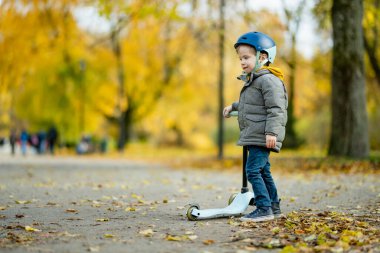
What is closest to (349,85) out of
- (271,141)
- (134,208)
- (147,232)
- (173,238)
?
(134,208)

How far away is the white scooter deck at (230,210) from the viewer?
6609 millimetres

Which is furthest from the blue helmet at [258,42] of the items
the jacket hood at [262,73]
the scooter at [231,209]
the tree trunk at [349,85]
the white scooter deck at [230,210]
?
the tree trunk at [349,85]

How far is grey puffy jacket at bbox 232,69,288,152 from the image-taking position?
20.9 ft

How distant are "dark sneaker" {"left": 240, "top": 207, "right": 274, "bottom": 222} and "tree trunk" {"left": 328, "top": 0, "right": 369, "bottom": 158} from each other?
35.5ft

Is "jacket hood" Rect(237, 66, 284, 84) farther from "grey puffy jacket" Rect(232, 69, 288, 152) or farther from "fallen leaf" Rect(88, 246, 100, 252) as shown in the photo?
"fallen leaf" Rect(88, 246, 100, 252)

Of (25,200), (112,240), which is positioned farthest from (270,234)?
(25,200)

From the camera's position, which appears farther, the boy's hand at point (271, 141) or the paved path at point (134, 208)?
the boy's hand at point (271, 141)

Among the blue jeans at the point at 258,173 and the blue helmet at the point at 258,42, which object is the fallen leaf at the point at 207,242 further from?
the blue helmet at the point at 258,42

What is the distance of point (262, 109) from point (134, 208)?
233 centimetres

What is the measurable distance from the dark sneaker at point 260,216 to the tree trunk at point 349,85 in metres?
10.8

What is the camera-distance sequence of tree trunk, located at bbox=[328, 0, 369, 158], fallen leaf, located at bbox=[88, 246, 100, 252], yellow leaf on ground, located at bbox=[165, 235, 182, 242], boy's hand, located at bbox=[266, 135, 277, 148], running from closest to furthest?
1. fallen leaf, located at bbox=[88, 246, 100, 252]
2. yellow leaf on ground, located at bbox=[165, 235, 182, 242]
3. boy's hand, located at bbox=[266, 135, 277, 148]
4. tree trunk, located at bbox=[328, 0, 369, 158]

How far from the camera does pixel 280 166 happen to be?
1784 cm

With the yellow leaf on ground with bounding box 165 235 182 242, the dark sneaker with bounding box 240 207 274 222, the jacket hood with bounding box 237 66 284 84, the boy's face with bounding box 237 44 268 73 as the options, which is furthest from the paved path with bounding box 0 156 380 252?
the boy's face with bounding box 237 44 268 73

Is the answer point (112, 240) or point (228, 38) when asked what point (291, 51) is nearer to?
point (228, 38)
